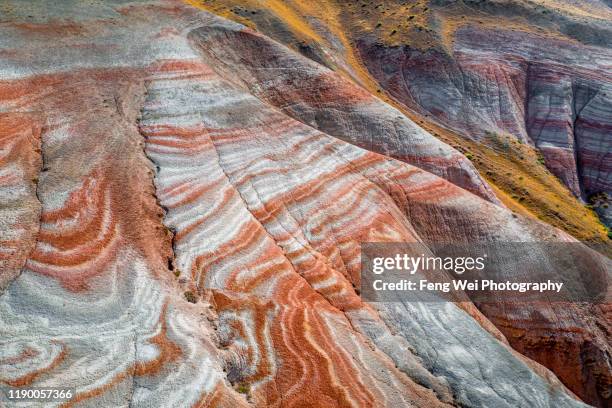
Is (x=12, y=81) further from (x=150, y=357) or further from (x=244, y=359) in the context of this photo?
(x=244, y=359)

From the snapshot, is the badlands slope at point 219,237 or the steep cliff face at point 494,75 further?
the steep cliff face at point 494,75

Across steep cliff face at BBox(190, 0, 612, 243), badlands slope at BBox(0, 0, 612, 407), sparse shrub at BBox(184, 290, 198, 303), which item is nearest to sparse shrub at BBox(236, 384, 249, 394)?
badlands slope at BBox(0, 0, 612, 407)

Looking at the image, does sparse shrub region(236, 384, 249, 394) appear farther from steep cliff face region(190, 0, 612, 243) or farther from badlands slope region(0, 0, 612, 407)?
steep cliff face region(190, 0, 612, 243)

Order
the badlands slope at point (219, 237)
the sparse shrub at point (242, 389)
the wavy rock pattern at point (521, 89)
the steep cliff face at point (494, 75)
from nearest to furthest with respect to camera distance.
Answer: the sparse shrub at point (242, 389) < the badlands slope at point (219, 237) < the steep cliff face at point (494, 75) < the wavy rock pattern at point (521, 89)

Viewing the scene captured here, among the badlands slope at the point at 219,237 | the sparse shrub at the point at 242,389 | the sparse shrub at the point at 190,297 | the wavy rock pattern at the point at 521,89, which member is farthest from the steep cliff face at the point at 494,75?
the sparse shrub at the point at 242,389

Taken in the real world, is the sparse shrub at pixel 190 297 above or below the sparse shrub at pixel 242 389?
above

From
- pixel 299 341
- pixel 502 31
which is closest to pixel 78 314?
pixel 299 341

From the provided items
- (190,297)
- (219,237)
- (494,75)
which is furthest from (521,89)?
(190,297)

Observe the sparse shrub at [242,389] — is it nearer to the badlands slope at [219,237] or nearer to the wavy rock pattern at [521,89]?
the badlands slope at [219,237]

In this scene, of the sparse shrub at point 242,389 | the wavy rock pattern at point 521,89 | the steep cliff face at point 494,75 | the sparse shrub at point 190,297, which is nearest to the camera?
the sparse shrub at point 242,389

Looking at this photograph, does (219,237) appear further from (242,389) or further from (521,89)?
(521,89)
